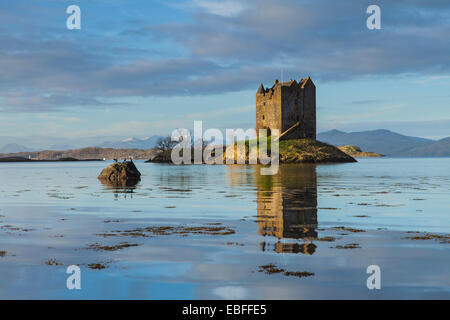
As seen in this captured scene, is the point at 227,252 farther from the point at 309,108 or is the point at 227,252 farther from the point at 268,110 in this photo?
the point at 309,108

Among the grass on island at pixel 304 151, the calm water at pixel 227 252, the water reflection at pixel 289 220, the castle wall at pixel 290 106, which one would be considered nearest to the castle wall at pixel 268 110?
the castle wall at pixel 290 106

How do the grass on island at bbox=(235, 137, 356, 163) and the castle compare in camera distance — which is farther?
the castle

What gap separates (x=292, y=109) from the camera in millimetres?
156125

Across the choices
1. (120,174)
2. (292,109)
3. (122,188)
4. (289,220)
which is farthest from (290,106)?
(289,220)

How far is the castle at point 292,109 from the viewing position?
508 feet

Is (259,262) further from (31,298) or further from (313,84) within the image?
(313,84)

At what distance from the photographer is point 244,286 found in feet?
33.2

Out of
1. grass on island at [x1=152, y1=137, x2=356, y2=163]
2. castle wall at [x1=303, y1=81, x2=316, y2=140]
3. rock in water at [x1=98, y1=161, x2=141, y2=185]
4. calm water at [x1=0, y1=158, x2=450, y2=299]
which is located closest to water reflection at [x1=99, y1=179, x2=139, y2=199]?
rock in water at [x1=98, y1=161, x2=141, y2=185]

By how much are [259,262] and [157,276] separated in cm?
276

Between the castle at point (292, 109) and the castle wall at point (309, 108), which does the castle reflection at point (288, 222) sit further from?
the castle wall at point (309, 108)

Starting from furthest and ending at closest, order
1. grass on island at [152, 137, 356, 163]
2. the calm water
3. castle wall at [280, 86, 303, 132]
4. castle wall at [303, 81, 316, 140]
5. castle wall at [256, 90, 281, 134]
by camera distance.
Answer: castle wall at [303, 81, 316, 140], castle wall at [256, 90, 281, 134], castle wall at [280, 86, 303, 132], grass on island at [152, 137, 356, 163], the calm water

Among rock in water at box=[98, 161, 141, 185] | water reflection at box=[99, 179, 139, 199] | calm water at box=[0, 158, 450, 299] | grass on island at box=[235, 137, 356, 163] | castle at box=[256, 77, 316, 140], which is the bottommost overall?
calm water at box=[0, 158, 450, 299]

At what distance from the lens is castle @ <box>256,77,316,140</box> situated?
155m

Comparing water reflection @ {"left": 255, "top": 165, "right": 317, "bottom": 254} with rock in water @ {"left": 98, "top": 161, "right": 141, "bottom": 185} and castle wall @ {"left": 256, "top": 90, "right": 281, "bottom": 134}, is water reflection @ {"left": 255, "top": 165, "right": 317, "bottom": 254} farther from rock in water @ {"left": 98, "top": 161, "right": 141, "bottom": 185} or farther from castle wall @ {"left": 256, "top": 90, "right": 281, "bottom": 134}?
castle wall @ {"left": 256, "top": 90, "right": 281, "bottom": 134}
